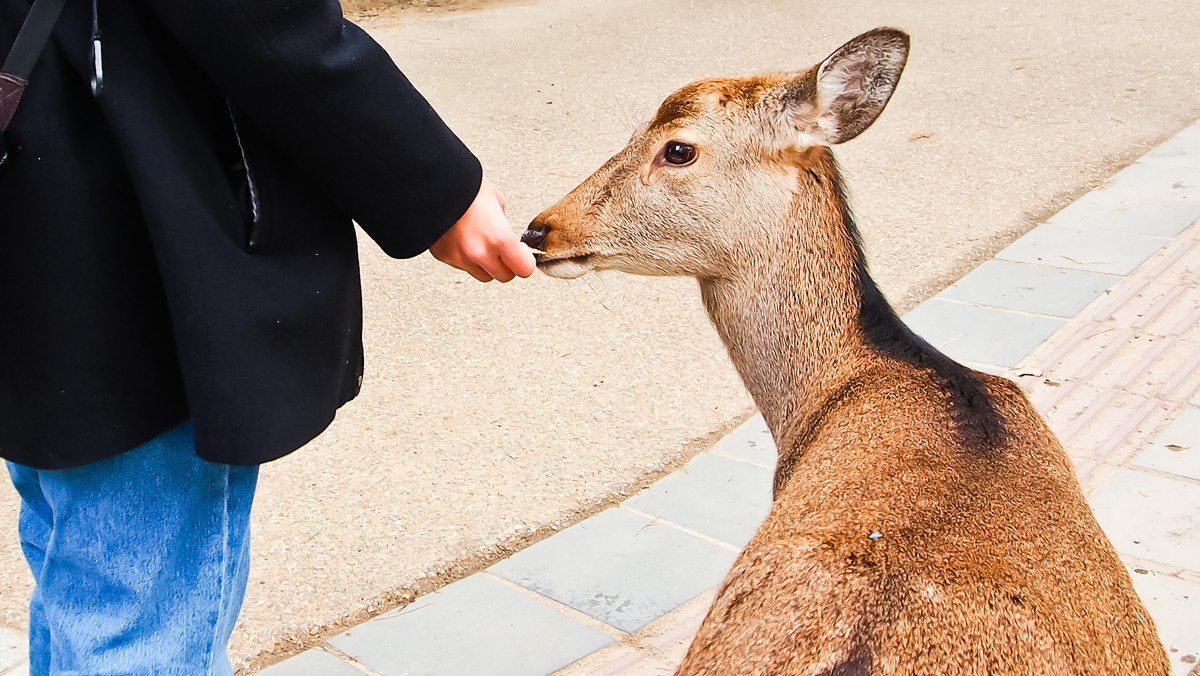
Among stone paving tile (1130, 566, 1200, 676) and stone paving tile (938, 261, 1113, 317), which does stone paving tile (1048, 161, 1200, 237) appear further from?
stone paving tile (1130, 566, 1200, 676)

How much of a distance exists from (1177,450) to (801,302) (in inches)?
74.4

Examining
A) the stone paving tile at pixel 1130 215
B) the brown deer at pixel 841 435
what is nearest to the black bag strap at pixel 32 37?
the brown deer at pixel 841 435

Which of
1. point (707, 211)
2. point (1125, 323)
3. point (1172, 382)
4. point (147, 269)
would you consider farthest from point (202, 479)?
point (1125, 323)

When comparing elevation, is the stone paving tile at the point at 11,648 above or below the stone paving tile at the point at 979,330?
above

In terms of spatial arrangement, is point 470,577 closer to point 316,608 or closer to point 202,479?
point 316,608

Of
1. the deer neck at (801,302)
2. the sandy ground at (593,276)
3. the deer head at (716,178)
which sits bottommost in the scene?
the sandy ground at (593,276)

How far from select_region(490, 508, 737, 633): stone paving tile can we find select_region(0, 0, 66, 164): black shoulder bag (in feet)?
7.01

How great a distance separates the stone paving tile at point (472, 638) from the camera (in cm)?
311

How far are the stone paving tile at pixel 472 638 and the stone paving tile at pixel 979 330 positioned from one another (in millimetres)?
2122

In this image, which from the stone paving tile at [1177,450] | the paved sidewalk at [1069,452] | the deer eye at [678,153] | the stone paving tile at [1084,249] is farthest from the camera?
the stone paving tile at [1084,249]

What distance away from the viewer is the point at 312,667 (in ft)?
10.1

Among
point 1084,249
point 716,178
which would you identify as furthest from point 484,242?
point 1084,249

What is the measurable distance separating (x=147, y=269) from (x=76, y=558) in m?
0.45

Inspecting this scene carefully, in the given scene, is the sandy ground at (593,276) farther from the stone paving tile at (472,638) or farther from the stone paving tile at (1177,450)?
the stone paving tile at (1177,450)
